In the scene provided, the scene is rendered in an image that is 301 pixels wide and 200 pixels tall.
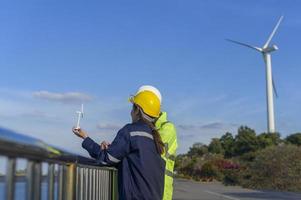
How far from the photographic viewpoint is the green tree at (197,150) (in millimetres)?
74688

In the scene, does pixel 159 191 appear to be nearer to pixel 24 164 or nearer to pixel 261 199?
pixel 24 164

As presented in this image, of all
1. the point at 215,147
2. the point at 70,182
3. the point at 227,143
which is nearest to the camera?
the point at 70,182

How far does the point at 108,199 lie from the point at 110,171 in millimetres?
354

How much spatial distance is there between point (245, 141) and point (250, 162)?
12.5 metres

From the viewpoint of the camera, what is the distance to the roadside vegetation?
41.9 meters

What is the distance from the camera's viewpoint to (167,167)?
6.00 m

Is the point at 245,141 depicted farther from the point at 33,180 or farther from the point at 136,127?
the point at 33,180

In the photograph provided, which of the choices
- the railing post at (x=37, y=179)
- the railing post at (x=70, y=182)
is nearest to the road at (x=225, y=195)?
the railing post at (x=70, y=182)

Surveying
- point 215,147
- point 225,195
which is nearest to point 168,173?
point 225,195

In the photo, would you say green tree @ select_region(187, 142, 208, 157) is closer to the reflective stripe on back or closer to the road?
the road

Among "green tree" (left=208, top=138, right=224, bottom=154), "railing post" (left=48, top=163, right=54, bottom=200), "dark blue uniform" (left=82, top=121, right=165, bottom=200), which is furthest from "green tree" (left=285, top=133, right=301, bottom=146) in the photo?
"railing post" (left=48, top=163, right=54, bottom=200)

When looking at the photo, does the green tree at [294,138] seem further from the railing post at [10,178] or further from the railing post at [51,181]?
the railing post at [10,178]

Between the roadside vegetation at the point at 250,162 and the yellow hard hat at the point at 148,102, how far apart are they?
3371 centimetres

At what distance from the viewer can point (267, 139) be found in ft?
199
